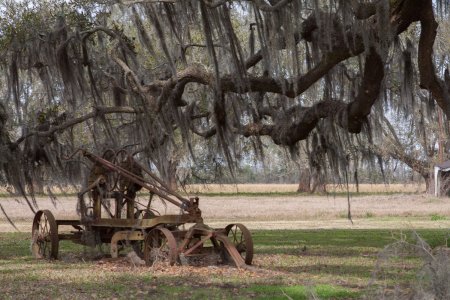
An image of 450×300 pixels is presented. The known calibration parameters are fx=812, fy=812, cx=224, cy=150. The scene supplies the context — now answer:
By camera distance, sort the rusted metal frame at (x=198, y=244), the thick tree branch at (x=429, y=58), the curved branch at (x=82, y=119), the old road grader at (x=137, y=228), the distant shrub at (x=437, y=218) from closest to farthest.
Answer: the thick tree branch at (x=429, y=58)
the rusted metal frame at (x=198, y=244)
the old road grader at (x=137, y=228)
the curved branch at (x=82, y=119)
the distant shrub at (x=437, y=218)

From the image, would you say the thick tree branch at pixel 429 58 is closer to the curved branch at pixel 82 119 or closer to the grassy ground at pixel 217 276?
the grassy ground at pixel 217 276

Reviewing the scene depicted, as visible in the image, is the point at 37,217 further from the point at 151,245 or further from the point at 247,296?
the point at 247,296

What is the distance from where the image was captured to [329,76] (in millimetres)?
14469

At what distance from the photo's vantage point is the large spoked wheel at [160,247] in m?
11.3

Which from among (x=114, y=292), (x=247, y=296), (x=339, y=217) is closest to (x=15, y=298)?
(x=114, y=292)

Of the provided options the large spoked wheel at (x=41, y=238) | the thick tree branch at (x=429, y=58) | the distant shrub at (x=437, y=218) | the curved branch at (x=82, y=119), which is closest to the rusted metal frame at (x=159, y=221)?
the large spoked wheel at (x=41, y=238)

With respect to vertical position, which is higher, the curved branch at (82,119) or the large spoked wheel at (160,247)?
the curved branch at (82,119)

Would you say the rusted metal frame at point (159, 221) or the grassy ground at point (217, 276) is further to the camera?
the rusted metal frame at point (159, 221)

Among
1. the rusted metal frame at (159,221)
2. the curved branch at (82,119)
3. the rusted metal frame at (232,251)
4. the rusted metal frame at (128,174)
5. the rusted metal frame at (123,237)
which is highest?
the curved branch at (82,119)

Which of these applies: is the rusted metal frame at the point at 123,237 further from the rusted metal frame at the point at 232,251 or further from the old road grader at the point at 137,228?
the rusted metal frame at the point at 232,251

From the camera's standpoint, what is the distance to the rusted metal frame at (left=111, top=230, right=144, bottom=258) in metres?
12.1

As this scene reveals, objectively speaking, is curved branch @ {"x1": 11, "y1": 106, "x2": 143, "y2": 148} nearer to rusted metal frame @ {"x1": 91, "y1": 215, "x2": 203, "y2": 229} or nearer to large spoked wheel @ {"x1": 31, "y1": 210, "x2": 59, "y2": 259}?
large spoked wheel @ {"x1": 31, "y1": 210, "x2": 59, "y2": 259}

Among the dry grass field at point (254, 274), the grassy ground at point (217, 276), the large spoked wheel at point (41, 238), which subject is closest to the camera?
the dry grass field at point (254, 274)

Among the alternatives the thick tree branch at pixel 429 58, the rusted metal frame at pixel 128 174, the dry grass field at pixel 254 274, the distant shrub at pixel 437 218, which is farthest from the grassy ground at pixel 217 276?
the distant shrub at pixel 437 218
